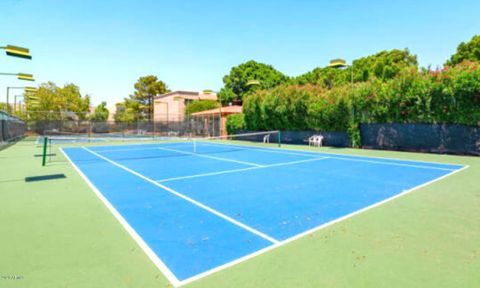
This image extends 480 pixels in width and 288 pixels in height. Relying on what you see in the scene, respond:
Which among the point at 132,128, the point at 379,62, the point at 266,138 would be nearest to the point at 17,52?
the point at 266,138

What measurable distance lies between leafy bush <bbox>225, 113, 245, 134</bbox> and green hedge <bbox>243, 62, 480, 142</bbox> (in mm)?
4366

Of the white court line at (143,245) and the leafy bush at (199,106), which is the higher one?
the leafy bush at (199,106)

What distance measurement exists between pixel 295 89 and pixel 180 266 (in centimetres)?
2169

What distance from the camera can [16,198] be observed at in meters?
6.40

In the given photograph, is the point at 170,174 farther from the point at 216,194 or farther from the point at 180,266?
the point at 180,266

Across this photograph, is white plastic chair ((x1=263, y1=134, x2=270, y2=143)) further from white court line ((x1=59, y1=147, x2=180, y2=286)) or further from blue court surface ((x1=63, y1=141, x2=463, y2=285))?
white court line ((x1=59, y1=147, x2=180, y2=286))

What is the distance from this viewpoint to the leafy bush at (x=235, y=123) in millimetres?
30275

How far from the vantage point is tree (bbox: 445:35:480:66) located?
99.5 ft

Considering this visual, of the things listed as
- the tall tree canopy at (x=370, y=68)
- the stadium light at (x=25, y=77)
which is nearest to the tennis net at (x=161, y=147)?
the stadium light at (x=25, y=77)

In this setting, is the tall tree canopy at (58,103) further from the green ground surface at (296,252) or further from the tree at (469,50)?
the tree at (469,50)

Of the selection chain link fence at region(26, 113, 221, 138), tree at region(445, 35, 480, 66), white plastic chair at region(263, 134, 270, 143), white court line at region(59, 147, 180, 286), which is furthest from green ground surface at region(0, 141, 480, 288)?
tree at region(445, 35, 480, 66)

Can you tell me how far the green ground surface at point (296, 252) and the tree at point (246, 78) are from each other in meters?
44.5

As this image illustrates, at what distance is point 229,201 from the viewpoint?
6.06 m

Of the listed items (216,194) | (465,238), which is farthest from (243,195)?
(465,238)
